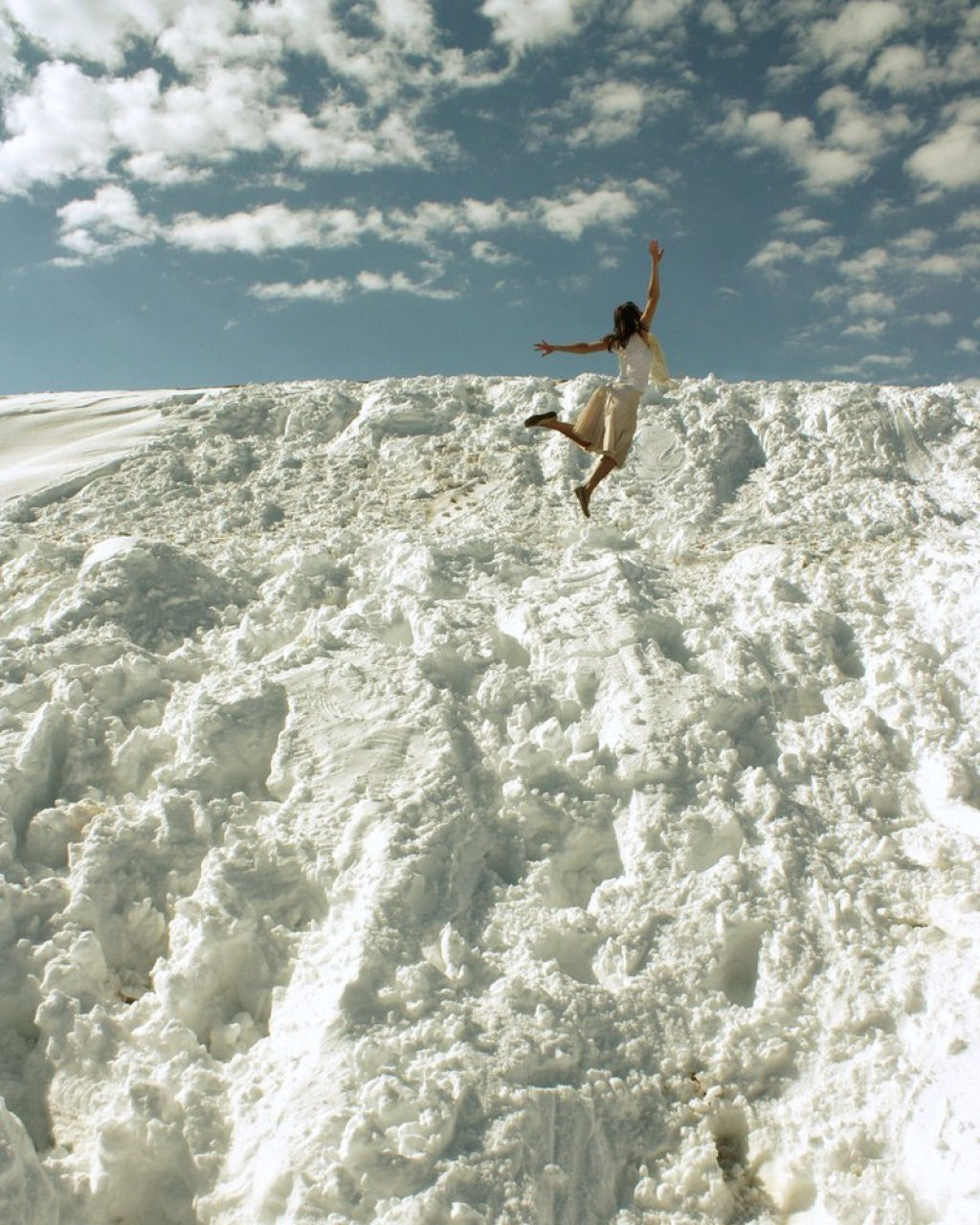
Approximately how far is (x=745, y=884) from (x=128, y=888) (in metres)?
3.04

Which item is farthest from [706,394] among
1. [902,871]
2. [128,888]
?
[128,888]

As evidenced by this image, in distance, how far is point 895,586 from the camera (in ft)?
23.4

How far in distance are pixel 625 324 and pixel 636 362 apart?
0.26 metres

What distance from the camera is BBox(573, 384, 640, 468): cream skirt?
6816mm

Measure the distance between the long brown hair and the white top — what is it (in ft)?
0.15

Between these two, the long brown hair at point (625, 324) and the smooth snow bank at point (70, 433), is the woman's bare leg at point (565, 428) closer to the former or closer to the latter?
the long brown hair at point (625, 324)

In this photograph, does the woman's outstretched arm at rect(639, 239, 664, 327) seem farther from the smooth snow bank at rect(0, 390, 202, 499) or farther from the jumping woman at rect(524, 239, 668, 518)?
the smooth snow bank at rect(0, 390, 202, 499)

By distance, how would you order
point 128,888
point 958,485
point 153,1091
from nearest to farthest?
point 153,1091, point 128,888, point 958,485

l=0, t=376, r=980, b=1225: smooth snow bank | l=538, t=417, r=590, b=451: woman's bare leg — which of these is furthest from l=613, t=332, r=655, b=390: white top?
l=0, t=376, r=980, b=1225: smooth snow bank

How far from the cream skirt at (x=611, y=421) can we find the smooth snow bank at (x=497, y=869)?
97cm

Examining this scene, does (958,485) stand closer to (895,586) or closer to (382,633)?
(895,586)

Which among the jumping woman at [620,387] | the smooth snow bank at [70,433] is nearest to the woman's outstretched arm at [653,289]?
the jumping woman at [620,387]

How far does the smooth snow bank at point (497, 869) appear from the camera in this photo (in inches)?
154

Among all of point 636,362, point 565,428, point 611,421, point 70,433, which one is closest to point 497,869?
point 565,428
